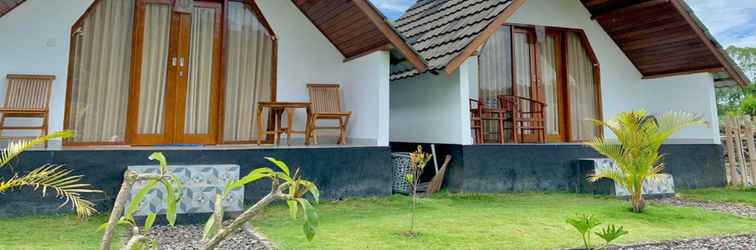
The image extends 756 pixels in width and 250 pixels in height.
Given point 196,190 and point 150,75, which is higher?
point 150,75

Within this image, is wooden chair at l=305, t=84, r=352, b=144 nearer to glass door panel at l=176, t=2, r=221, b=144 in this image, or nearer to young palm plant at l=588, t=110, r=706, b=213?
glass door panel at l=176, t=2, r=221, b=144

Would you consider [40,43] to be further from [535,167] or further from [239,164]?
[535,167]

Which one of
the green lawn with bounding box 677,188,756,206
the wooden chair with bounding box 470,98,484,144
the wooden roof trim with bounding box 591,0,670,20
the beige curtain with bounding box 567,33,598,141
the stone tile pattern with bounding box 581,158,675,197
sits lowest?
the green lawn with bounding box 677,188,756,206

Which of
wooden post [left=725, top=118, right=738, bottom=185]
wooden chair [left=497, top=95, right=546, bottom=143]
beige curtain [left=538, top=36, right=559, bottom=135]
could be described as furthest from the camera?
beige curtain [left=538, top=36, right=559, bottom=135]

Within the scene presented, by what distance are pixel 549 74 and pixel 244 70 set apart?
617 cm

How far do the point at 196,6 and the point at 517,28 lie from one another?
241 inches

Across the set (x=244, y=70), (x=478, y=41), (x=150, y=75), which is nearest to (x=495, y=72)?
(x=478, y=41)

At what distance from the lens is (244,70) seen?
7094mm

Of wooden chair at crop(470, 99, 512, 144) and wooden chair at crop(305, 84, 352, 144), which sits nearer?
wooden chair at crop(305, 84, 352, 144)

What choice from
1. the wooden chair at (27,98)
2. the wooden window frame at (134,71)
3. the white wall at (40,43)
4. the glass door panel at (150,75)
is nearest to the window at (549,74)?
the wooden window frame at (134,71)

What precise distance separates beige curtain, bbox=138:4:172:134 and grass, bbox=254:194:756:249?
2528 mm

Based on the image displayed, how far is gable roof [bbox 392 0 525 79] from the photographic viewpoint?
685 centimetres

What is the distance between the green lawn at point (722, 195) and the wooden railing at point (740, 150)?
1.22 feet

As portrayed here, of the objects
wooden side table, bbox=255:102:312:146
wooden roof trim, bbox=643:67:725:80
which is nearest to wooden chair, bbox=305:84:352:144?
wooden side table, bbox=255:102:312:146
